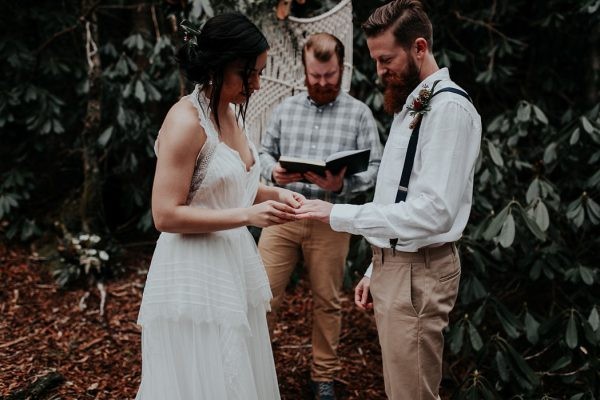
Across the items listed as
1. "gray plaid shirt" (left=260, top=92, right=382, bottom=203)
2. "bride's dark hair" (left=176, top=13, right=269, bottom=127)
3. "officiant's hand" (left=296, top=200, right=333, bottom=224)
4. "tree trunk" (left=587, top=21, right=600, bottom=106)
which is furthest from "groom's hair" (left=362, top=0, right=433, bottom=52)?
"tree trunk" (left=587, top=21, right=600, bottom=106)

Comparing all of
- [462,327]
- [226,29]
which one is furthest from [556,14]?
[226,29]

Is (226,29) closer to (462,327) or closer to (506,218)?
(506,218)

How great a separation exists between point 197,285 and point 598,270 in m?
2.44

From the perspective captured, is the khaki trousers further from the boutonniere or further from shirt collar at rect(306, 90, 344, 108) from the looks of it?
the boutonniere

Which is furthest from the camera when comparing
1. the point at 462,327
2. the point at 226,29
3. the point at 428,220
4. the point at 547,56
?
the point at 547,56

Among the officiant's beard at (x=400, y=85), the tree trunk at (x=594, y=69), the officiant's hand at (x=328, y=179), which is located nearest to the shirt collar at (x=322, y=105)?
the officiant's hand at (x=328, y=179)

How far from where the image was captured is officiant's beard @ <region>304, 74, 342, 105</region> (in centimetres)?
312

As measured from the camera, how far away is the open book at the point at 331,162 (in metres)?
2.53

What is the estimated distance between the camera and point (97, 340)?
3.70 m

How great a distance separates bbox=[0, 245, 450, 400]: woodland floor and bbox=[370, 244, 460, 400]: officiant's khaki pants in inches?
57.3

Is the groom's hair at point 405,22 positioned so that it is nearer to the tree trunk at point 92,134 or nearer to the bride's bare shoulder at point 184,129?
the bride's bare shoulder at point 184,129

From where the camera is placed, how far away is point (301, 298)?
4.61 meters

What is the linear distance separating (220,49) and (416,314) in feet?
3.58

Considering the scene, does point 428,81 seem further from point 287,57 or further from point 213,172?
point 287,57
